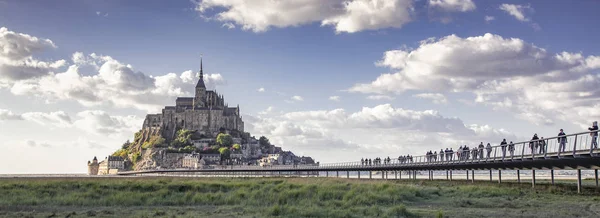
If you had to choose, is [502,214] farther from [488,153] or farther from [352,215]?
[488,153]

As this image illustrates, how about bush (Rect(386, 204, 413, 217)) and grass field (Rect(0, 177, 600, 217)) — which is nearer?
bush (Rect(386, 204, 413, 217))

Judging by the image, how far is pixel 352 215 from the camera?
23.2m

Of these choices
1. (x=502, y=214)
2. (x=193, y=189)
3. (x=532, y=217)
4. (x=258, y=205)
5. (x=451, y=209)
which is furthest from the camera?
(x=193, y=189)

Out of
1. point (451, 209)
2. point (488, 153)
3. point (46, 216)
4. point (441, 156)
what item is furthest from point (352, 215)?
point (441, 156)

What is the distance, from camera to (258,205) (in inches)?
1117

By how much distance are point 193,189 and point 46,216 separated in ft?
49.8

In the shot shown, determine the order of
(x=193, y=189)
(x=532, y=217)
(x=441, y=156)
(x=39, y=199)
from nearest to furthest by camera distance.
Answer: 1. (x=532, y=217)
2. (x=39, y=199)
3. (x=193, y=189)
4. (x=441, y=156)

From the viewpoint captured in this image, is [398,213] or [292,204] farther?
[292,204]

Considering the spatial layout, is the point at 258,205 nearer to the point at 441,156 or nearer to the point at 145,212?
the point at 145,212

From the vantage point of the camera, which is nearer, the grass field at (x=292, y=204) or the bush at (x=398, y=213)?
the bush at (x=398, y=213)

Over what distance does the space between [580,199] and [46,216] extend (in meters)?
25.5

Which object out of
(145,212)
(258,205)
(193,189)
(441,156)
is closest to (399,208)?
(258,205)

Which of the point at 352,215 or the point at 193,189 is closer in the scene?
the point at 352,215

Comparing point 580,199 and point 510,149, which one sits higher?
point 510,149
